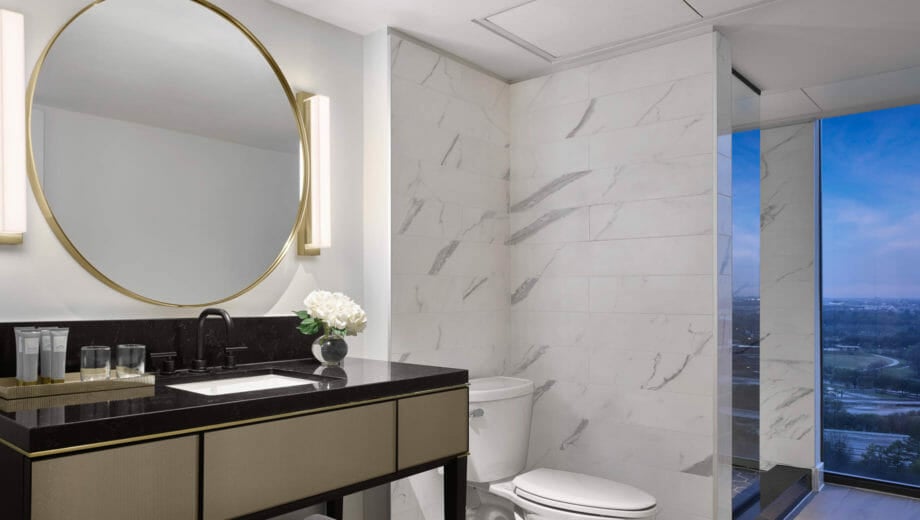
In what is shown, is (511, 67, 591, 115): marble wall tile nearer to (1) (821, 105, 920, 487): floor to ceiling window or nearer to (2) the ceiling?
(2) the ceiling

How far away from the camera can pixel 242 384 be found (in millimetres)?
1925

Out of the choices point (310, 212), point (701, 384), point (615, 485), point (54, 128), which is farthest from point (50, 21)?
point (701, 384)

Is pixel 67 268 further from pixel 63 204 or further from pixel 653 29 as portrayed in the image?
pixel 653 29

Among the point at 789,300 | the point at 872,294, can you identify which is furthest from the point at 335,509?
the point at 872,294

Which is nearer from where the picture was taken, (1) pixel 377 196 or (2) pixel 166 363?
(2) pixel 166 363

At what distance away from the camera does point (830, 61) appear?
2.92 metres

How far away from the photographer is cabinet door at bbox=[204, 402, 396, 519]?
1.40m

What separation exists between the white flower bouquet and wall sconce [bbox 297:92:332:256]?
32cm

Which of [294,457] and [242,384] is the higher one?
[242,384]

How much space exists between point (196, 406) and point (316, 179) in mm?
1204

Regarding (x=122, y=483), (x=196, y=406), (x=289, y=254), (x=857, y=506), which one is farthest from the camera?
(x=857, y=506)

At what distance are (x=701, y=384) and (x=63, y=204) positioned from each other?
230 centimetres

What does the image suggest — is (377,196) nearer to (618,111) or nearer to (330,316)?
(330,316)

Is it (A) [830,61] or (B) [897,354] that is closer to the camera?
(A) [830,61]
